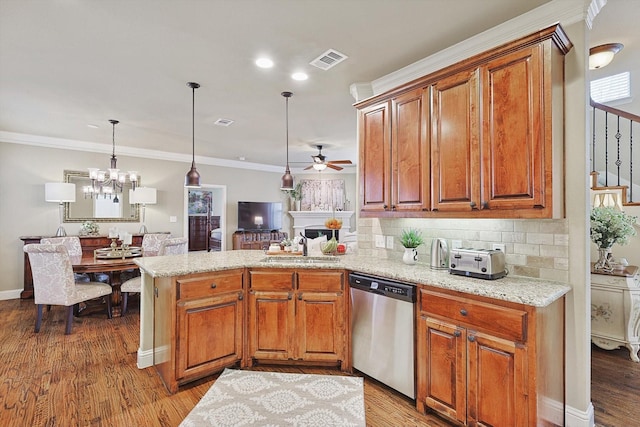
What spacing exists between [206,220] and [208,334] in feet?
26.1

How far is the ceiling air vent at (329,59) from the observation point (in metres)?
2.69

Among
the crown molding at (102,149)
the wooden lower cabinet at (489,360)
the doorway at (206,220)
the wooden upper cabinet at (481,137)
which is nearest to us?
the wooden lower cabinet at (489,360)

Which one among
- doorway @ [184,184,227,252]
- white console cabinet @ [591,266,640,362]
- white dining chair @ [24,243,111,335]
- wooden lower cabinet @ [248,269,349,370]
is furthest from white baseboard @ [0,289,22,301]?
white console cabinet @ [591,266,640,362]

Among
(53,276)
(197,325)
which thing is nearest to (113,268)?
(53,276)

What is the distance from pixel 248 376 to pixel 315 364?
1.89ft

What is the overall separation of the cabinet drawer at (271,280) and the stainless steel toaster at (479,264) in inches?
52.0

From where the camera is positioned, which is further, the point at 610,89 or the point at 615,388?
the point at 610,89

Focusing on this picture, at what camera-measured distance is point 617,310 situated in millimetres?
2990

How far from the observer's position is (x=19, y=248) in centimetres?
528

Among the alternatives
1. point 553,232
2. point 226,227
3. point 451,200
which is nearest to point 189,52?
point 451,200

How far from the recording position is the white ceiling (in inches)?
83.1

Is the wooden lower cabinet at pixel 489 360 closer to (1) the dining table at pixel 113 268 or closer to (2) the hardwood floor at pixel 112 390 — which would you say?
(2) the hardwood floor at pixel 112 390

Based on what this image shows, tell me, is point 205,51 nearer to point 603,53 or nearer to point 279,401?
point 279,401

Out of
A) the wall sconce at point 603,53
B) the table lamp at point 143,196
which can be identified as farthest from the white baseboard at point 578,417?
the table lamp at point 143,196
